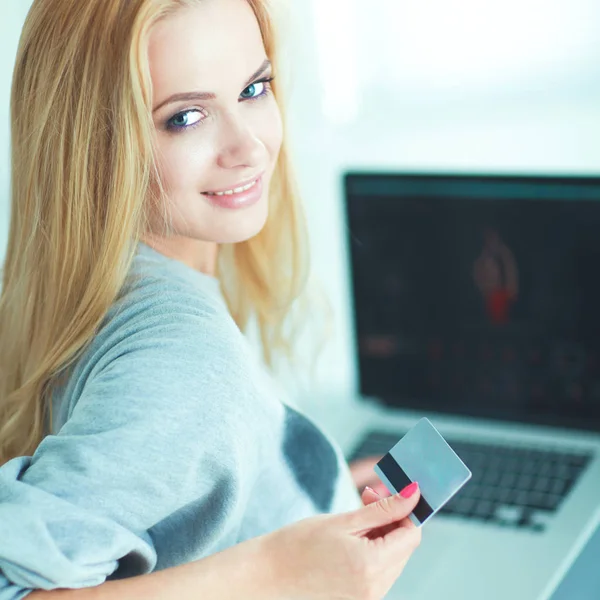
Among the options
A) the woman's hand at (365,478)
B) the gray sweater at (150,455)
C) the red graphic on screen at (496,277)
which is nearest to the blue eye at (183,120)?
the gray sweater at (150,455)

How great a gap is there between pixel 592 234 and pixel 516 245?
11 centimetres

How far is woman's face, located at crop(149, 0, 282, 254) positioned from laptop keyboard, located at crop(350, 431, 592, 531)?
0.56 meters

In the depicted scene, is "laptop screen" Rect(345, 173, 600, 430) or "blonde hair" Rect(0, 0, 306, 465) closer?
"blonde hair" Rect(0, 0, 306, 465)

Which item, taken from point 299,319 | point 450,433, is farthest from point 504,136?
point 299,319

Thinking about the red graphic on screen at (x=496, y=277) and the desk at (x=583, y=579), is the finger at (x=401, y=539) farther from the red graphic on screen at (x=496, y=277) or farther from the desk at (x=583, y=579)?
the red graphic on screen at (x=496, y=277)

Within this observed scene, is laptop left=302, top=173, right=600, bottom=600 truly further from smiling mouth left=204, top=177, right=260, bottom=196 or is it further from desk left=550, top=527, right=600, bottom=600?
smiling mouth left=204, top=177, right=260, bottom=196

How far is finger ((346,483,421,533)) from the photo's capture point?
0.78 m

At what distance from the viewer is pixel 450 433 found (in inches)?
60.5

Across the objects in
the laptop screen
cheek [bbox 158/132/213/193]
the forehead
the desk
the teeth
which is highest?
the forehead

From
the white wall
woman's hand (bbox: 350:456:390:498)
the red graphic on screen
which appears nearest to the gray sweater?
woman's hand (bbox: 350:456:390:498)

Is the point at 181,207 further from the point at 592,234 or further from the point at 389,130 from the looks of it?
the point at 389,130

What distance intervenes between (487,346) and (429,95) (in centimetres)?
54

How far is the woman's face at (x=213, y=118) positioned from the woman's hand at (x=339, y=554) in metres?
0.31

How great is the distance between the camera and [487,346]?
1.49 meters
